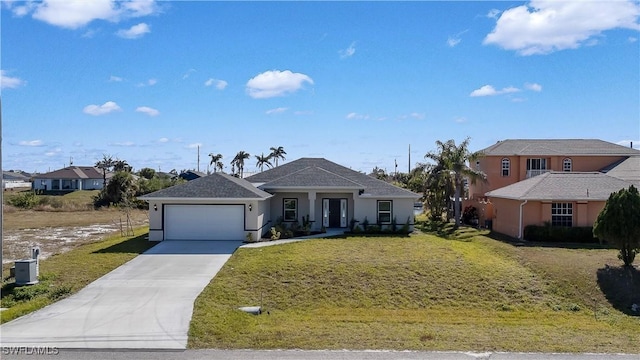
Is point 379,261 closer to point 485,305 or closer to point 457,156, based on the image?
point 485,305

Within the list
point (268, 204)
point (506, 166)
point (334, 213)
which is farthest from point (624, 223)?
point (506, 166)

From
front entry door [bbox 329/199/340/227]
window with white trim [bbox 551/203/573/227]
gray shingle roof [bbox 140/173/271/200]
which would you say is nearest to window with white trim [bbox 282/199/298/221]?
front entry door [bbox 329/199/340/227]

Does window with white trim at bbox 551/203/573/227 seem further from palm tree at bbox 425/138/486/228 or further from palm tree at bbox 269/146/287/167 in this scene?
palm tree at bbox 269/146/287/167

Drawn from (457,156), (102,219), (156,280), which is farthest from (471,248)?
(102,219)

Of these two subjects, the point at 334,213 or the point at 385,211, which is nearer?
the point at 385,211

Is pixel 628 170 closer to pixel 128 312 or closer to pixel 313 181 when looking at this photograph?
pixel 313 181

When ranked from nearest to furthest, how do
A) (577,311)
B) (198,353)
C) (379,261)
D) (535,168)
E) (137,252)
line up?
(198,353), (577,311), (379,261), (137,252), (535,168)

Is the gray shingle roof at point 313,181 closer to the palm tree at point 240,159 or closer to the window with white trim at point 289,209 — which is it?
the window with white trim at point 289,209
